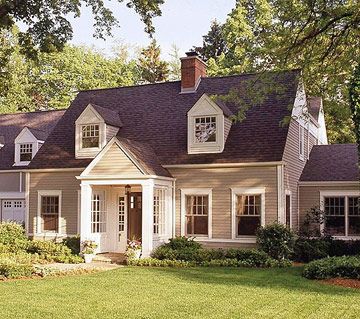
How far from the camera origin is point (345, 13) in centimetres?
1619

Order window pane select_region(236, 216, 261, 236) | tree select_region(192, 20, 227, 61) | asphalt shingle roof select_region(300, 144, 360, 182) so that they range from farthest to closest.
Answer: tree select_region(192, 20, 227, 61)
asphalt shingle roof select_region(300, 144, 360, 182)
window pane select_region(236, 216, 261, 236)

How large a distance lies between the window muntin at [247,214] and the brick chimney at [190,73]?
6377 millimetres

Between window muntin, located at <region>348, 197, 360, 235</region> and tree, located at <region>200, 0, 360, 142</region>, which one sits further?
window muntin, located at <region>348, 197, 360, 235</region>

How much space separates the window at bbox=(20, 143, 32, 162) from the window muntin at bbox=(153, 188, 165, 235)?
524 inches

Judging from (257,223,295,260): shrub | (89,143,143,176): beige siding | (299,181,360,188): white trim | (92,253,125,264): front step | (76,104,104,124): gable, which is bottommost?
(92,253,125,264): front step

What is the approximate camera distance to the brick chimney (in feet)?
81.0

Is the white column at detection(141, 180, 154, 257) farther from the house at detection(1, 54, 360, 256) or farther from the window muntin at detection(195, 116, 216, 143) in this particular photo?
the window muntin at detection(195, 116, 216, 143)

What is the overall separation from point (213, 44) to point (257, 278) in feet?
122

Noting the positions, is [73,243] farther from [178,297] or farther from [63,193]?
[178,297]

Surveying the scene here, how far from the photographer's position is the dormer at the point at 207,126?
2159 centimetres

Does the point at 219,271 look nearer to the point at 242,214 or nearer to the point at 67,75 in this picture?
the point at 242,214

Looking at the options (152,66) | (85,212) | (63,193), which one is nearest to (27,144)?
(63,193)

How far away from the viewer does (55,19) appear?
1537cm

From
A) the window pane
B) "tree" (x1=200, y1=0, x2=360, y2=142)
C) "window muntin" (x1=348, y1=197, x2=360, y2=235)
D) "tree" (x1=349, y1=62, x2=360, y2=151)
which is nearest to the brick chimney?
"tree" (x1=200, y1=0, x2=360, y2=142)
